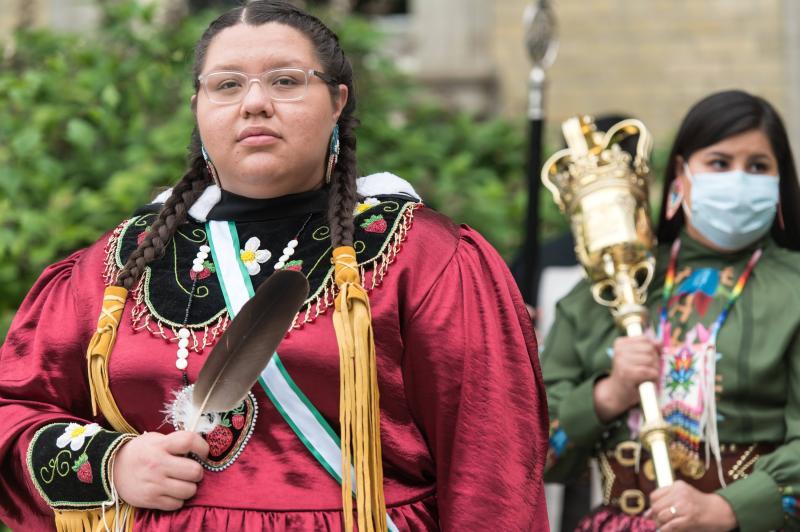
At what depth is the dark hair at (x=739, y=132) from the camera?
3359mm

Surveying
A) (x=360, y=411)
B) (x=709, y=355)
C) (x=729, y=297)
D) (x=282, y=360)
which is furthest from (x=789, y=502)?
(x=282, y=360)

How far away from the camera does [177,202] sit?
8.53 ft

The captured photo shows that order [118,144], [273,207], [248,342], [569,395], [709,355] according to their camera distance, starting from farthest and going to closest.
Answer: [118,144]
[569,395]
[709,355]
[273,207]
[248,342]

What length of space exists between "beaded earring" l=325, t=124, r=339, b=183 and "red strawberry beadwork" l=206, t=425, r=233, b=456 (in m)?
0.57

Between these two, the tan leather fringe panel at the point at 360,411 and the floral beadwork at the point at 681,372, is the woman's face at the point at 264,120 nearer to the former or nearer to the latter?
the tan leather fringe panel at the point at 360,411

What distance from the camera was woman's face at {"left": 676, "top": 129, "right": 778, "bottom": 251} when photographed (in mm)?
3359

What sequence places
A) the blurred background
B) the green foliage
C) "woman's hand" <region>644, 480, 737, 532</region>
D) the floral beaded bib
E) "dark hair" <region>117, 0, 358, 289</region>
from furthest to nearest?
the blurred background, the green foliage, "woman's hand" <region>644, 480, 737, 532</region>, "dark hair" <region>117, 0, 358, 289</region>, the floral beaded bib

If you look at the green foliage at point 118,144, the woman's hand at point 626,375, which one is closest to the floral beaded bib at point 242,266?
the woman's hand at point 626,375

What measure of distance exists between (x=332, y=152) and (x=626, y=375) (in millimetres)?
1098

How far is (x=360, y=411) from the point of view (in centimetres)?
229

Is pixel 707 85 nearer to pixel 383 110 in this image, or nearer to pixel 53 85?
pixel 383 110

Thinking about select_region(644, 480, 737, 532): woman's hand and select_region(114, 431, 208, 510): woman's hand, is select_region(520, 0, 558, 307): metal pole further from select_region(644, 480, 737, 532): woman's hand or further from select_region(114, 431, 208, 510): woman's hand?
select_region(114, 431, 208, 510): woman's hand

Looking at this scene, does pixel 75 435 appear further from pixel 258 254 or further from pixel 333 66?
pixel 333 66

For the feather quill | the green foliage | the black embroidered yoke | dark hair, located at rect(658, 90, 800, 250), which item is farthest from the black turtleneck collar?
the green foliage
